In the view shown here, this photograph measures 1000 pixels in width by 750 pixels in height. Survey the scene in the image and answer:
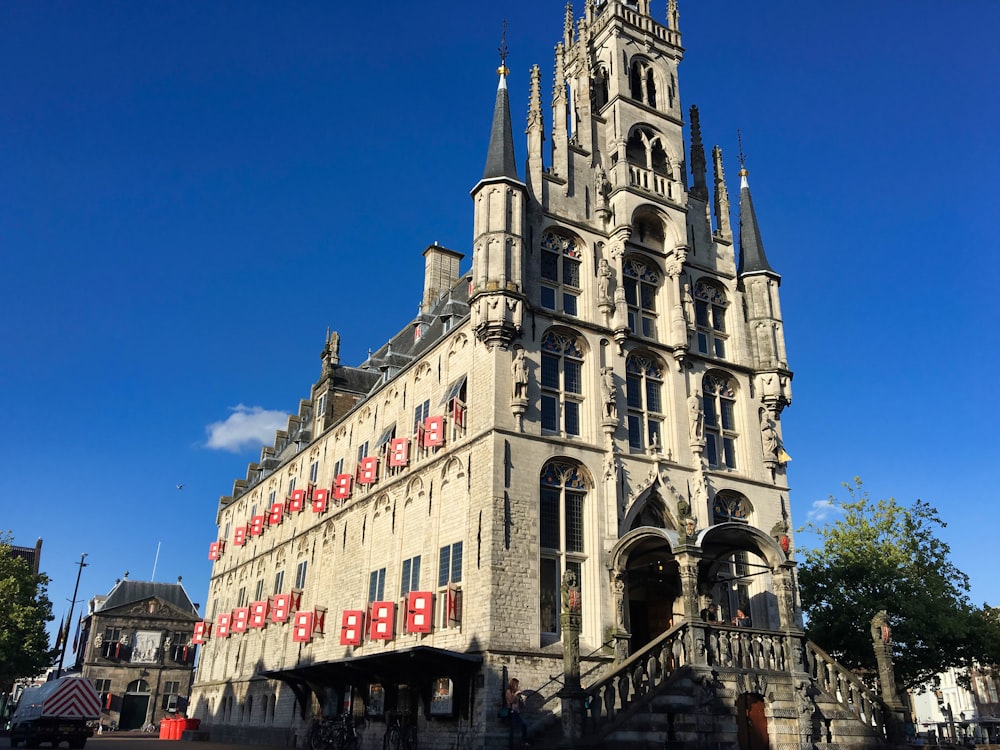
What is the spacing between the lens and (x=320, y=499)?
3719 cm

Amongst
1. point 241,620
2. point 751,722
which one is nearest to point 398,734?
point 751,722

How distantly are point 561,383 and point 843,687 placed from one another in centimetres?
1199

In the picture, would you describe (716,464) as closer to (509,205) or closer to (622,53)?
(509,205)

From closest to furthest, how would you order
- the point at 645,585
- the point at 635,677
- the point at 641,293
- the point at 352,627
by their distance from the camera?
the point at 635,677 < the point at 645,585 < the point at 352,627 < the point at 641,293

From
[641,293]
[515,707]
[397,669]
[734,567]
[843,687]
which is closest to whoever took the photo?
[515,707]

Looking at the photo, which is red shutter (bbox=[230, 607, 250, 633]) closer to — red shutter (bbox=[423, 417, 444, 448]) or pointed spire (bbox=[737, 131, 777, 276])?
red shutter (bbox=[423, 417, 444, 448])

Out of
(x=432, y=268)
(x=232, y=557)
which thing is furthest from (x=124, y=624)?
(x=432, y=268)

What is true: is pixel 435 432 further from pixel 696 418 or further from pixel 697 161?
pixel 697 161

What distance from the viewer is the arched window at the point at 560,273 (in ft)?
91.0

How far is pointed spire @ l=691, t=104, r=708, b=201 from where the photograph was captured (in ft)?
110

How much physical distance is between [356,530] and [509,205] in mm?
14723

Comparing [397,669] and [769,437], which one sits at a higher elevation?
[769,437]

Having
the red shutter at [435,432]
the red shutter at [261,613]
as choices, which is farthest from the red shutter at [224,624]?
the red shutter at [435,432]

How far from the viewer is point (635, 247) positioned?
98.5 feet
